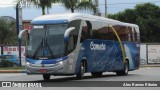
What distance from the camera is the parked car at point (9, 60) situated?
43.5m

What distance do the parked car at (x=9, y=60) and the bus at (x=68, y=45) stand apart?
17.9 m

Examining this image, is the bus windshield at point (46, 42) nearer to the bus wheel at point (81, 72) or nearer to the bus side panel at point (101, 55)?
the bus side panel at point (101, 55)

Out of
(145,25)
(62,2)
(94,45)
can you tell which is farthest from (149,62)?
(94,45)

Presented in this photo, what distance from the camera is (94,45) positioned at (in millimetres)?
25438

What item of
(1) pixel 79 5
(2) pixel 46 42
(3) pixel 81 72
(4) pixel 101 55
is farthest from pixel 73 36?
(1) pixel 79 5

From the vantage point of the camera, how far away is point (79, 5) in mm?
46625

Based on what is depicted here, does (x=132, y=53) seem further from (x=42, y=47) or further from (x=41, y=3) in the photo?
(x=41, y=3)

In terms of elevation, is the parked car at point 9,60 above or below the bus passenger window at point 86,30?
below

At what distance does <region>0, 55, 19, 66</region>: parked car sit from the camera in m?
43.5

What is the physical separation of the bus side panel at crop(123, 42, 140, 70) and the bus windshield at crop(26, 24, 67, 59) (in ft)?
28.5

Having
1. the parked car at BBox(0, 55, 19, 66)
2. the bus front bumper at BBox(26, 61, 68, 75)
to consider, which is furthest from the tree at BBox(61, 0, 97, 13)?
the bus front bumper at BBox(26, 61, 68, 75)

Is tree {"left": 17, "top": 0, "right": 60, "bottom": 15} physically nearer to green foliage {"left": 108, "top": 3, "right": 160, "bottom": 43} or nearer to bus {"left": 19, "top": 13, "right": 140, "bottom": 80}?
bus {"left": 19, "top": 13, "right": 140, "bottom": 80}

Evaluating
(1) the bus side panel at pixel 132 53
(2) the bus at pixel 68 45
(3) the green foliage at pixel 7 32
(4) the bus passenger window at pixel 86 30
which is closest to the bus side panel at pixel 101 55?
(2) the bus at pixel 68 45

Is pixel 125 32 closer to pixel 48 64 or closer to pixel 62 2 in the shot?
pixel 48 64
